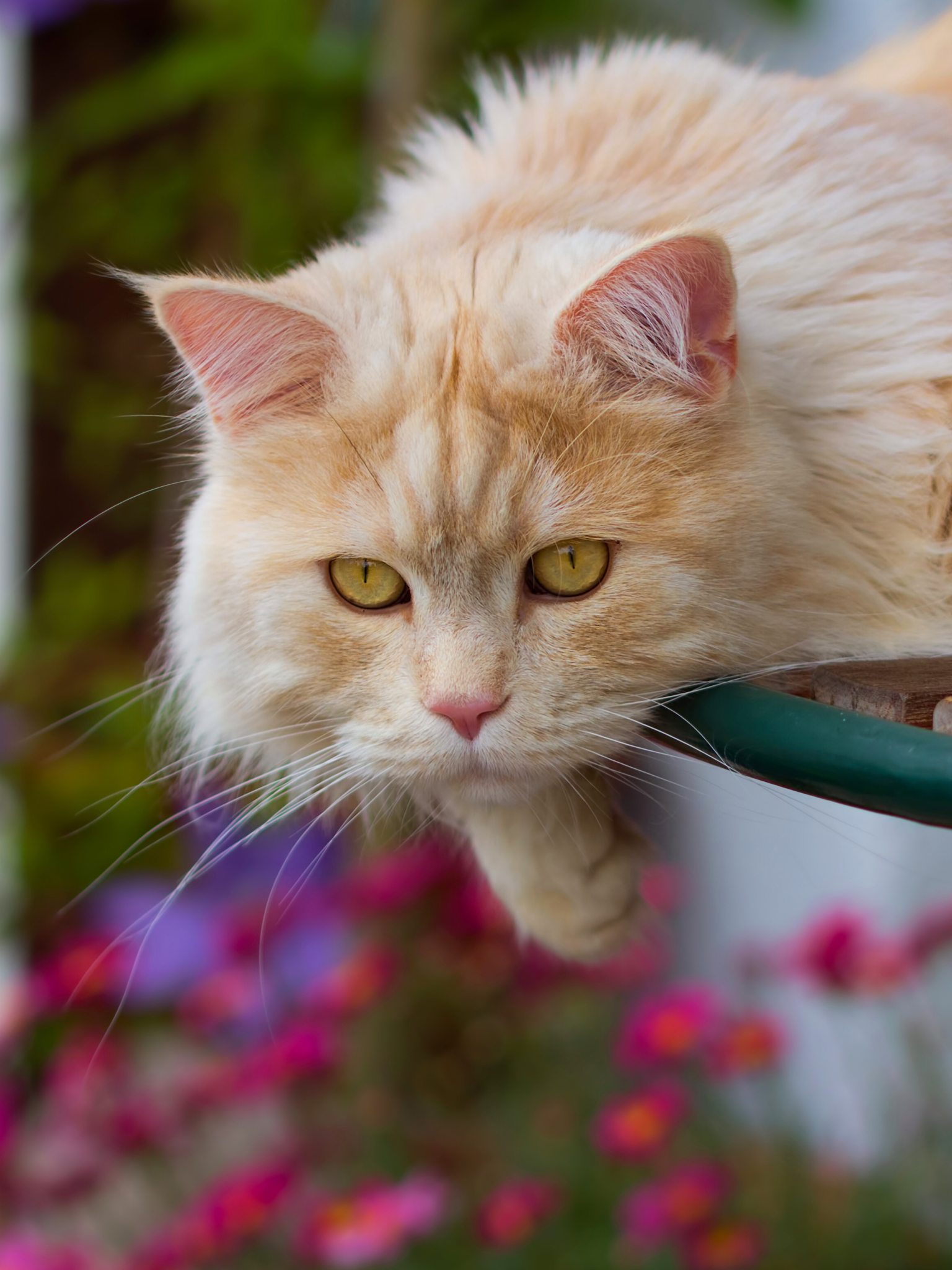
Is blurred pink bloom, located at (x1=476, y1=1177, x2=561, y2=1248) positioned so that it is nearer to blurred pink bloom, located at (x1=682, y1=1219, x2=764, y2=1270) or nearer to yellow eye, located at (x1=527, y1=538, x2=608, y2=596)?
blurred pink bloom, located at (x1=682, y1=1219, x2=764, y2=1270)

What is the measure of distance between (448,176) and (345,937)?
1285mm

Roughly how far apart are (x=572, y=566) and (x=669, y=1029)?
82cm

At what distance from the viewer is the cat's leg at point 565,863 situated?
2.75 ft

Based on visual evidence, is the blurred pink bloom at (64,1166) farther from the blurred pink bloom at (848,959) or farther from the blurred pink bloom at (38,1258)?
the blurred pink bloom at (848,959)

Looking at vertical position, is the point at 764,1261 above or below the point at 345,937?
below

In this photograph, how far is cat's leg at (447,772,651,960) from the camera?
84 cm

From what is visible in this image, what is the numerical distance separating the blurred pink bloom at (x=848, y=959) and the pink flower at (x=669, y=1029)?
11cm

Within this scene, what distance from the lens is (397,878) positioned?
1.63 metres

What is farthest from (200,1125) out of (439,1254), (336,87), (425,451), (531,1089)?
(336,87)

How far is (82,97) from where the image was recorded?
2.49 m

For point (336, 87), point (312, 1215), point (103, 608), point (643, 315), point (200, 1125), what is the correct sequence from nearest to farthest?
point (643, 315), point (312, 1215), point (200, 1125), point (336, 87), point (103, 608)

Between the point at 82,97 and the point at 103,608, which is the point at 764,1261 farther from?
the point at 82,97

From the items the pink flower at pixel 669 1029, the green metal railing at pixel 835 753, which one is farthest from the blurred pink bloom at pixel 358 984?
the green metal railing at pixel 835 753

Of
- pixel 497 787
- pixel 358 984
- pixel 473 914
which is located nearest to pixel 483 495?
pixel 497 787
